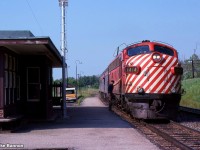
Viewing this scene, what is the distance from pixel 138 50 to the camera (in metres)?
18.7

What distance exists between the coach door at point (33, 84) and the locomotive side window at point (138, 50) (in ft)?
14.7

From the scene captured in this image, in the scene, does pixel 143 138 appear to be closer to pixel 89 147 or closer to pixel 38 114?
pixel 89 147

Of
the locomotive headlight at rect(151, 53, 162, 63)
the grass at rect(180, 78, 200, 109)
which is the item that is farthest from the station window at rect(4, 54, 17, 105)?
the grass at rect(180, 78, 200, 109)

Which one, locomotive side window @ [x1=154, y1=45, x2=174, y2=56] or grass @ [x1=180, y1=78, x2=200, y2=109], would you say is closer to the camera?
locomotive side window @ [x1=154, y1=45, x2=174, y2=56]

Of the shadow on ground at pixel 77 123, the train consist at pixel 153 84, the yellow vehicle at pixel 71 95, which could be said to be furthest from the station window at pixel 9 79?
the yellow vehicle at pixel 71 95

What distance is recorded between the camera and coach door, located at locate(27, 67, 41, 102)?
19078mm

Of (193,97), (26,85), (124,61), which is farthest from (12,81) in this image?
(193,97)

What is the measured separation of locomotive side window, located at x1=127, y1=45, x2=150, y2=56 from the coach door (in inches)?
177

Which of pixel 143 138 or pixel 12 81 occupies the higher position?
pixel 12 81

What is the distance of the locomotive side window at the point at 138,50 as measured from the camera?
18422mm

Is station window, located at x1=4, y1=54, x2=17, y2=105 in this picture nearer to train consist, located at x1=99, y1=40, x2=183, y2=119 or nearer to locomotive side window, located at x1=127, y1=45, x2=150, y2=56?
train consist, located at x1=99, y1=40, x2=183, y2=119

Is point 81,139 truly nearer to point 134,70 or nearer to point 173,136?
point 173,136

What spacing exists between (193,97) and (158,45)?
20.9 metres

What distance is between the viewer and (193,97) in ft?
125
